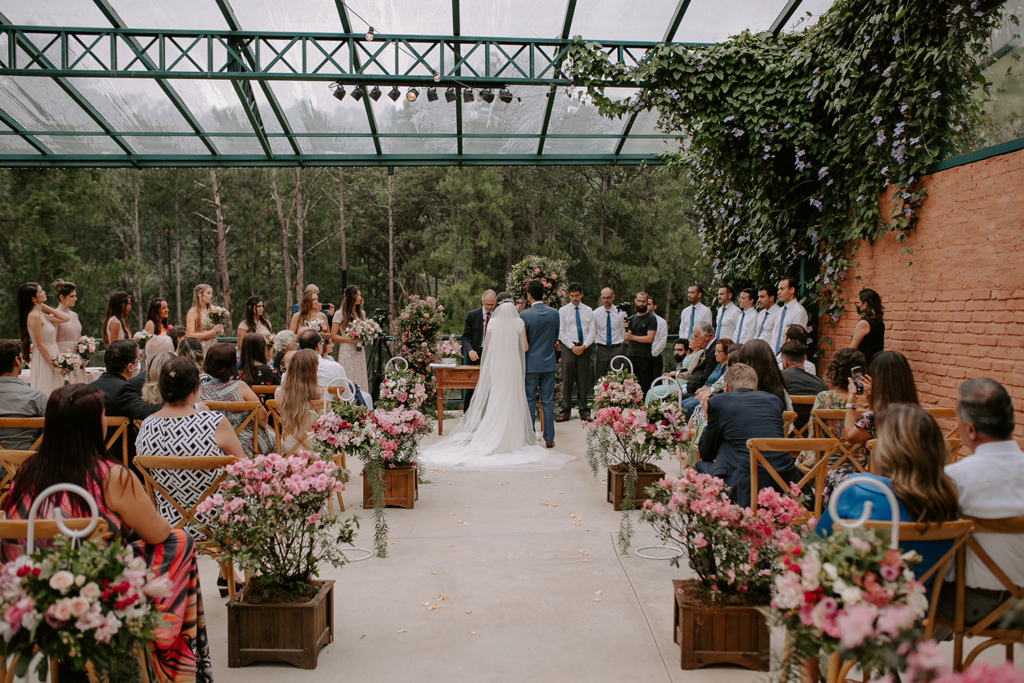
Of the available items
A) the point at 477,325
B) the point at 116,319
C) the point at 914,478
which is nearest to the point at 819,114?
the point at 477,325

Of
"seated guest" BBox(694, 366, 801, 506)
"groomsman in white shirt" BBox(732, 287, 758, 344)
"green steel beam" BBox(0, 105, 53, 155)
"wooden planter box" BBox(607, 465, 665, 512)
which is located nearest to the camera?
"seated guest" BBox(694, 366, 801, 506)

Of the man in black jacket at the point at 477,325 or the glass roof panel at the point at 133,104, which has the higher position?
the glass roof panel at the point at 133,104

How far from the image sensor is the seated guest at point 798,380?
15.4 feet

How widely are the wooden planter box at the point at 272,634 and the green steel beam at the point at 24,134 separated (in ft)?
31.8

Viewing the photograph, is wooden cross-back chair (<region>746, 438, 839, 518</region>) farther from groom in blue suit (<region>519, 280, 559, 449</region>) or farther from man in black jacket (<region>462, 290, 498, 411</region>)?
man in black jacket (<region>462, 290, 498, 411</region>)

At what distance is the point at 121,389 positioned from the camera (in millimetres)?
4043

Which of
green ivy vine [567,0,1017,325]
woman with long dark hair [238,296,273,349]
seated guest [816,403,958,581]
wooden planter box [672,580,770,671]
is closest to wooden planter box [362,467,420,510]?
woman with long dark hair [238,296,273,349]

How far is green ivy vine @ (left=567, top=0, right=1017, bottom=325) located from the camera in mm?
5754

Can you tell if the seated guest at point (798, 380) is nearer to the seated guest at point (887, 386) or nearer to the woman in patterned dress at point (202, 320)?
the seated guest at point (887, 386)

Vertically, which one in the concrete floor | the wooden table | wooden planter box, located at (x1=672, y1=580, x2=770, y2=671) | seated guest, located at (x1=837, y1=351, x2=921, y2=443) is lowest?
the concrete floor

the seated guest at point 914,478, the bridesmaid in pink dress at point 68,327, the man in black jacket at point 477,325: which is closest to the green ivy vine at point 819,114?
the man in black jacket at point 477,325

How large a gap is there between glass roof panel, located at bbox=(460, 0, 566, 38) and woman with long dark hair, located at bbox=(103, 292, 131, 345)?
16.8ft

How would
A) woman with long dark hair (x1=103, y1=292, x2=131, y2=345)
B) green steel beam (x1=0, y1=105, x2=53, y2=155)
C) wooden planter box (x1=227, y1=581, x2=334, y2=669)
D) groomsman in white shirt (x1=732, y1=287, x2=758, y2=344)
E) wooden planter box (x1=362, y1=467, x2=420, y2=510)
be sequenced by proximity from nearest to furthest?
1. wooden planter box (x1=227, y1=581, x2=334, y2=669)
2. wooden planter box (x1=362, y1=467, x2=420, y2=510)
3. woman with long dark hair (x1=103, y1=292, x2=131, y2=345)
4. groomsman in white shirt (x1=732, y1=287, x2=758, y2=344)
5. green steel beam (x1=0, y1=105, x2=53, y2=155)

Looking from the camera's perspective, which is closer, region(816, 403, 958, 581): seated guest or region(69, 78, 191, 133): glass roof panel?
region(816, 403, 958, 581): seated guest
